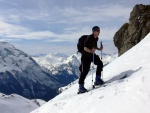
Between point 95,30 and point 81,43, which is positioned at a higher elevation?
point 95,30

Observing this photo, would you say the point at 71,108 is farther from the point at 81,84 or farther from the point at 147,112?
the point at 147,112

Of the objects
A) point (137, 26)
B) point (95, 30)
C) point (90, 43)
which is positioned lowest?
point (137, 26)

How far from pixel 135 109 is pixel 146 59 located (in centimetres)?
625

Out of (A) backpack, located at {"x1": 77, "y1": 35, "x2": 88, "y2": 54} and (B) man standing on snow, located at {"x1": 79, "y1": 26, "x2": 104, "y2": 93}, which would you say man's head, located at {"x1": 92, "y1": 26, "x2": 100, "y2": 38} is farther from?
(A) backpack, located at {"x1": 77, "y1": 35, "x2": 88, "y2": 54}

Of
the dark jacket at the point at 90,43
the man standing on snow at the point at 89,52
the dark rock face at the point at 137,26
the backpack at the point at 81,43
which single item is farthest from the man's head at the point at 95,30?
the dark rock face at the point at 137,26

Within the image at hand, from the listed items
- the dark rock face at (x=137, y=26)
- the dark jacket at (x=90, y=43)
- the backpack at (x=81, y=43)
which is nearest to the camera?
the dark jacket at (x=90, y=43)

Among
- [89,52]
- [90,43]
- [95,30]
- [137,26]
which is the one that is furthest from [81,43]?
[137,26]

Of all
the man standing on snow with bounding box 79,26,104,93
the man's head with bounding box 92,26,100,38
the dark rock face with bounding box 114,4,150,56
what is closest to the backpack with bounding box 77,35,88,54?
the man standing on snow with bounding box 79,26,104,93

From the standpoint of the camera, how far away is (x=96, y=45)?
15.4 m

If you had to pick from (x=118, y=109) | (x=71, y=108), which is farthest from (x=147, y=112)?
(x=71, y=108)

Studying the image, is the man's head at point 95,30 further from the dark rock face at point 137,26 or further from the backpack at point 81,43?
the dark rock face at point 137,26

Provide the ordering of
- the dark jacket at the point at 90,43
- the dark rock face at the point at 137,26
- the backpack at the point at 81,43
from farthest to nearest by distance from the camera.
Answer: the dark rock face at the point at 137,26
the backpack at the point at 81,43
the dark jacket at the point at 90,43

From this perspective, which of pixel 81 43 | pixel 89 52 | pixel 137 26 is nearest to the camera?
pixel 89 52

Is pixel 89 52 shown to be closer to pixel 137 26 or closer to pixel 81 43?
pixel 81 43
